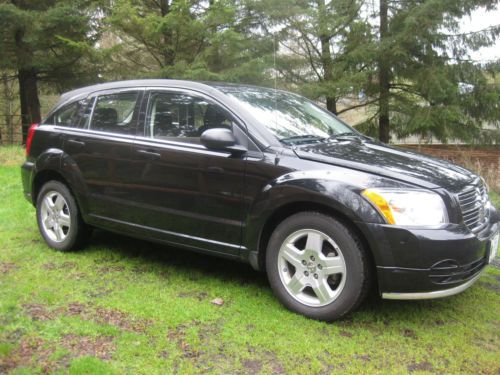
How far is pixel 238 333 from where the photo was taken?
308 centimetres

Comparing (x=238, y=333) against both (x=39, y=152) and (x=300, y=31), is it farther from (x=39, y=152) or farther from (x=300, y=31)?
(x=300, y=31)

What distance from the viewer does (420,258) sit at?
9.60 ft

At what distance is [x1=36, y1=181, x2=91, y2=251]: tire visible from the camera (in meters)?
4.64

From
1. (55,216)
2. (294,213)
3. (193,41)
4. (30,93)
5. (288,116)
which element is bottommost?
(55,216)

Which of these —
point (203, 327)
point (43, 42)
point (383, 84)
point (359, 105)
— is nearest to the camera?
point (203, 327)

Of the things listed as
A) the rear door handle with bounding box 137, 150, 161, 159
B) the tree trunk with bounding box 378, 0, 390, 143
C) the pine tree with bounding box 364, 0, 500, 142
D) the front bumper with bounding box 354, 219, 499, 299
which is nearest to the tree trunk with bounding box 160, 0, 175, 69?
the pine tree with bounding box 364, 0, 500, 142

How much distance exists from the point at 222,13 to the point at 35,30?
5.90m

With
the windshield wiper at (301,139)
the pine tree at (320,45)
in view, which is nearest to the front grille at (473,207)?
the windshield wiper at (301,139)

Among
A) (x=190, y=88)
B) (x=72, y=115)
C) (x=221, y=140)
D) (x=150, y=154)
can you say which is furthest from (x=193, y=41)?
(x=221, y=140)

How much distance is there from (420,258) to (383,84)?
11722mm

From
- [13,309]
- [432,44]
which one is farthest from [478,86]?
[13,309]

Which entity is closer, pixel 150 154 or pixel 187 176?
pixel 187 176

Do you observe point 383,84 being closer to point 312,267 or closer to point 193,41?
point 193,41

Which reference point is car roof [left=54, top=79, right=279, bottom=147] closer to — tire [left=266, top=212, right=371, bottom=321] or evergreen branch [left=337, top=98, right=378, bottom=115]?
tire [left=266, top=212, right=371, bottom=321]
